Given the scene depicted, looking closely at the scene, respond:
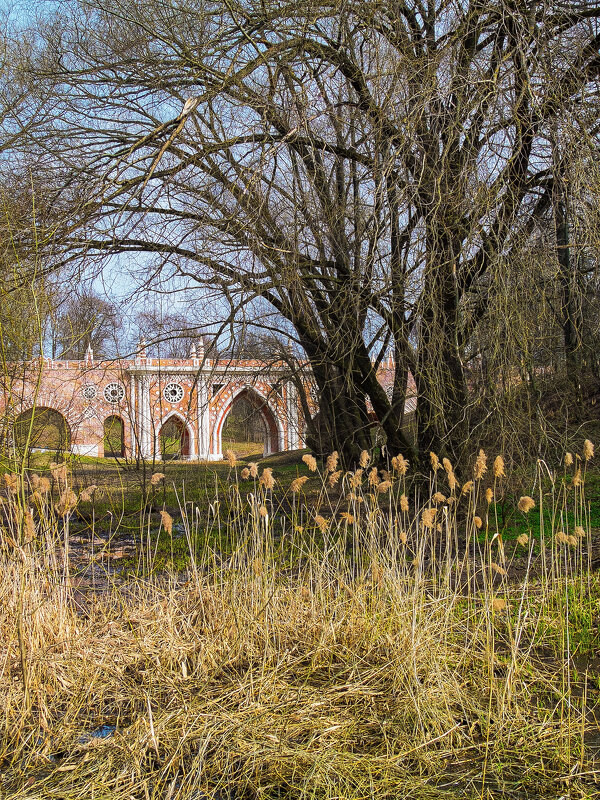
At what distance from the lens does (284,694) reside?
8.64 feet

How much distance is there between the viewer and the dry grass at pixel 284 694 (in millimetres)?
2123

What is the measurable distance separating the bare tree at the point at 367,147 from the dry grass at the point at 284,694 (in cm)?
158

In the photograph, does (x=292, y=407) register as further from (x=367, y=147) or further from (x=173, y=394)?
(x=173, y=394)

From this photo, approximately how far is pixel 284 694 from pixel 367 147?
3.99m

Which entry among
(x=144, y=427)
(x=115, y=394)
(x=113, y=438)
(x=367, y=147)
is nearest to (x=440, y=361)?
(x=367, y=147)

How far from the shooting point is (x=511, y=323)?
409 centimetres

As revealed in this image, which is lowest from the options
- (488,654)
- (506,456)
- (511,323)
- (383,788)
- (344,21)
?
(383,788)

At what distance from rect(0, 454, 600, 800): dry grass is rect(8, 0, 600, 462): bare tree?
5.18 feet

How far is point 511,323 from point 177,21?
3.59m

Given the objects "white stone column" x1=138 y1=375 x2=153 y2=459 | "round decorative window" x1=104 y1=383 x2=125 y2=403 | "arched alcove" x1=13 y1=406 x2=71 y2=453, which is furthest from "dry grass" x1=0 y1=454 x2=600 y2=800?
"round decorative window" x1=104 y1=383 x2=125 y2=403

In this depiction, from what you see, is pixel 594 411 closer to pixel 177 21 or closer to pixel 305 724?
pixel 177 21

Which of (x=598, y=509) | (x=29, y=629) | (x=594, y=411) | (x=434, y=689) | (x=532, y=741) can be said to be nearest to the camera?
(x=532, y=741)

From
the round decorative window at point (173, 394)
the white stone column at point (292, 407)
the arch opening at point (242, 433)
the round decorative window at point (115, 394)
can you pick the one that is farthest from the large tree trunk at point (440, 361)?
the round decorative window at point (173, 394)

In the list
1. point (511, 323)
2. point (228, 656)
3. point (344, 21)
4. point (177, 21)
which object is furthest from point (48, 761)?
point (177, 21)
